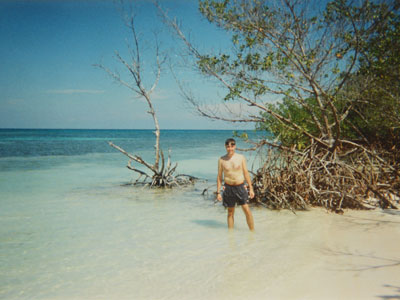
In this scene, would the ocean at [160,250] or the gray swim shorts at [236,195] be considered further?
the gray swim shorts at [236,195]

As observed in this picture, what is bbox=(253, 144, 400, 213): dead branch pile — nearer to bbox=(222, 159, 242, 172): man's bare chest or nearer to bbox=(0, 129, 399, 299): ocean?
bbox=(0, 129, 399, 299): ocean

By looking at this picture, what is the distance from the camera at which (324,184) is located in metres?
6.82

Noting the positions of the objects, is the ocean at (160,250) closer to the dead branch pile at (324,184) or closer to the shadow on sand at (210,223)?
the shadow on sand at (210,223)

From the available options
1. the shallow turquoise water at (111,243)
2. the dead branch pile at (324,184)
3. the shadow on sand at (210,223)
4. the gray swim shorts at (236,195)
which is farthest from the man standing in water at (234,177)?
the dead branch pile at (324,184)

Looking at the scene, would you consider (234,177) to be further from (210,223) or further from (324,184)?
(324,184)

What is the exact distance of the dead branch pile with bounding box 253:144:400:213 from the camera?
6539 mm

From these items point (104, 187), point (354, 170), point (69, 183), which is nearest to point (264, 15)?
point (354, 170)

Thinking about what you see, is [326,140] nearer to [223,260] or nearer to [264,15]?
[264,15]

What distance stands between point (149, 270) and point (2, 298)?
1.59 metres

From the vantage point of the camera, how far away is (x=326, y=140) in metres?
7.40

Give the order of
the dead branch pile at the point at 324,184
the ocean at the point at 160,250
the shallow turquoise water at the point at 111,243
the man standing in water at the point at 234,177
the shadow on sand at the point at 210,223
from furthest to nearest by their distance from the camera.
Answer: the dead branch pile at the point at 324,184
the shadow on sand at the point at 210,223
the man standing in water at the point at 234,177
the shallow turquoise water at the point at 111,243
the ocean at the point at 160,250

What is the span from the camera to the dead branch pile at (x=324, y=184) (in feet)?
21.5

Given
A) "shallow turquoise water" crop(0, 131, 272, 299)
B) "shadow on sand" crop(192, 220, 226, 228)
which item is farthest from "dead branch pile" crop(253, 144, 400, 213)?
"shadow on sand" crop(192, 220, 226, 228)

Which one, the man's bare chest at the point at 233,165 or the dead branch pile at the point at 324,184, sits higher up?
the man's bare chest at the point at 233,165
